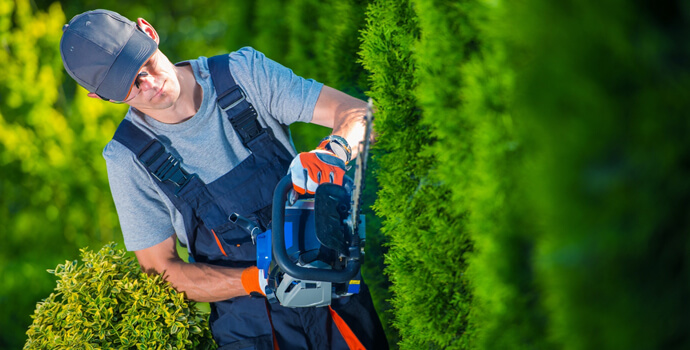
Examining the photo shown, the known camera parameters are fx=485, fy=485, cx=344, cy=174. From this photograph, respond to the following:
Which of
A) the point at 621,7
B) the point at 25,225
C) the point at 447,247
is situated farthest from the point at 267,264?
the point at 25,225

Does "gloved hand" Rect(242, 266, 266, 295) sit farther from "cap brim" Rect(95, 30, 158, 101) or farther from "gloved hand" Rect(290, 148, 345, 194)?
"cap brim" Rect(95, 30, 158, 101)

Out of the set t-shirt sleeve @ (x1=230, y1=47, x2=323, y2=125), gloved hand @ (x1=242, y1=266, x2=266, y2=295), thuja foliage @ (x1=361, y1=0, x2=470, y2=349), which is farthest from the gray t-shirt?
thuja foliage @ (x1=361, y1=0, x2=470, y2=349)

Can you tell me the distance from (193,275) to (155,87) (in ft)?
2.92

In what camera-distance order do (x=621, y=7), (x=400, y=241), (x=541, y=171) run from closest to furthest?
(x=621, y=7), (x=541, y=171), (x=400, y=241)

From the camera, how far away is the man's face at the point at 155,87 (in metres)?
2.12

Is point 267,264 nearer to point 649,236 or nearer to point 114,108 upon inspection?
point 649,236

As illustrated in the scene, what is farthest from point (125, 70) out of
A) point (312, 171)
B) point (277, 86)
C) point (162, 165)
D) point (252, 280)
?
point (252, 280)

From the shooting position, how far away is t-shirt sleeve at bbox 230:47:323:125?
7.71ft

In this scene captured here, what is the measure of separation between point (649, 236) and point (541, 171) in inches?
7.8

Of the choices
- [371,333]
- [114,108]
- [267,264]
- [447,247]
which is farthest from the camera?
[114,108]

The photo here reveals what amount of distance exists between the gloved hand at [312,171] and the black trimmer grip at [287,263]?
0.09 meters

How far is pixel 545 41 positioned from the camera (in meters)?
0.84

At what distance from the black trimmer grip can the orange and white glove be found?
0.29 ft

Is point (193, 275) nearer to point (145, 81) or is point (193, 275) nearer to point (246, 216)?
point (246, 216)
